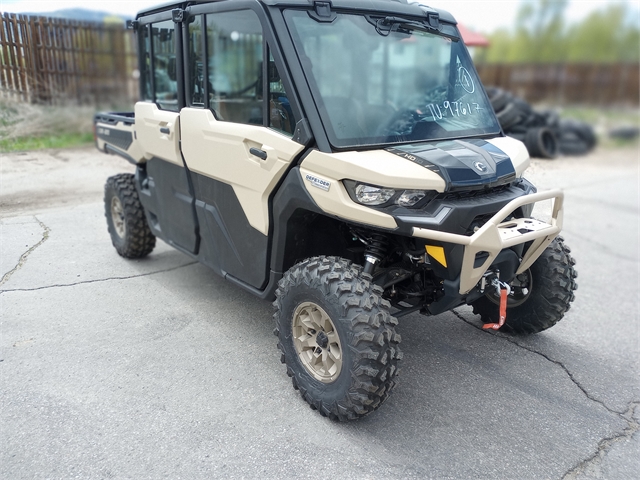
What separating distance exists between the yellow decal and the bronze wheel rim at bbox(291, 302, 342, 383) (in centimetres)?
64

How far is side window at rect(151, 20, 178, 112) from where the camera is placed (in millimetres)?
4180

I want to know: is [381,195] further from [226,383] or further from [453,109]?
[226,383]

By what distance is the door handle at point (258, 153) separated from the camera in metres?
3.28

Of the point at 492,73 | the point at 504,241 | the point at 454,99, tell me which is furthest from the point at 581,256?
the point at 492,73

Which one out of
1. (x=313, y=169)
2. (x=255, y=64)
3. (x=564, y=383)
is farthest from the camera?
(x=255, y=64)

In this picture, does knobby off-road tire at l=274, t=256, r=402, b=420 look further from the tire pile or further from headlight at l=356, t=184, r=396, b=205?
the tire pile

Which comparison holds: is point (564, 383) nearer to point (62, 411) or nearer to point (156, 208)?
point (62, 411)

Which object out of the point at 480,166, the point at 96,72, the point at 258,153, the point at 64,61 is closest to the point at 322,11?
the point at 258,153

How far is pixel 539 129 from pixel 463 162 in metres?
7.87

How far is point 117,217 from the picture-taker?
213 inches

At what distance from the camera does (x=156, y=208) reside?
15.5 feet

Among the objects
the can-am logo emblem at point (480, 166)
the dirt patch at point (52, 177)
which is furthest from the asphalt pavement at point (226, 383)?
the can-am logo emblem at point (480, 166)

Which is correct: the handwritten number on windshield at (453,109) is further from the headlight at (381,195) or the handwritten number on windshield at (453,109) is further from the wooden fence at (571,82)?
the wooden fence at (571,82)

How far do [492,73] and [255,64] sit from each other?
1229 centimetres
